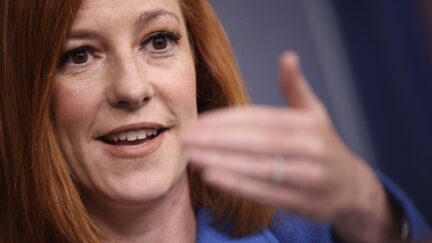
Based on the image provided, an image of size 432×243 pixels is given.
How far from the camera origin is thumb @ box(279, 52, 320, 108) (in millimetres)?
673

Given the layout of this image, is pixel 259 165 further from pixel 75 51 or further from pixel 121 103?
pixel 75 51

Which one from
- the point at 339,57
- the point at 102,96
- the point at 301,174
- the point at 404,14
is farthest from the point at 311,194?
the point at 339,57

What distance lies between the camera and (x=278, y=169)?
2.23 ft

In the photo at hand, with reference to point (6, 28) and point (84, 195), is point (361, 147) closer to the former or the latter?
point (84, 195)

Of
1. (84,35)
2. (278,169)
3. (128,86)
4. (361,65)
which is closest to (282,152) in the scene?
(278,169)

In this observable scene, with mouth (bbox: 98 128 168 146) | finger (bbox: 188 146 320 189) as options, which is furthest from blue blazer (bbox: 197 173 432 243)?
finger (bbox: 188 146 320 189)

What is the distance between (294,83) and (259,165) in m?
0.10

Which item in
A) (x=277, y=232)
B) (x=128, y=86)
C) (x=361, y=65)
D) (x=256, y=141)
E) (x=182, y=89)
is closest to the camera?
(x=256, y=141)

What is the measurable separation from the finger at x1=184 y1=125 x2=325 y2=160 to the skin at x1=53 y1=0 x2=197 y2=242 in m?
0.34

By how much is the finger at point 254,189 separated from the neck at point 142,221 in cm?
44

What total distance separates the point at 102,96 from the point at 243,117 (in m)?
0.40

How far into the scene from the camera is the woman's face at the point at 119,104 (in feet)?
3.32

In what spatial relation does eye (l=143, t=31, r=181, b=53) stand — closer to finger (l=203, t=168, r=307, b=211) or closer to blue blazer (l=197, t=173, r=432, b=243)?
blue blazer (l=197, t=173, r=432, b=243)

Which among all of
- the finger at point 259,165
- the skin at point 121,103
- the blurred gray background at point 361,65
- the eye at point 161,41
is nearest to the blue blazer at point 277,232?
the skin at point 121,103
